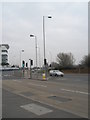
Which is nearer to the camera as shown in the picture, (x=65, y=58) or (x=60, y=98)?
(x=60, y=98)

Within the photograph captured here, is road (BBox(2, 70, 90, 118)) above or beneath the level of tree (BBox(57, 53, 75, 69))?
beneath

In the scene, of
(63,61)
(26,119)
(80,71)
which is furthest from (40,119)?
(63,61)

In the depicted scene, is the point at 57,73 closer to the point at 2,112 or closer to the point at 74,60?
the point at 2,112

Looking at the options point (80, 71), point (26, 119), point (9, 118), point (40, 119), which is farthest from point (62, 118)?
Result: point (80, 71)

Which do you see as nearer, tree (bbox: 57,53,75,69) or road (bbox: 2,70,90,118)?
road (bbox: 2,70,90,118)

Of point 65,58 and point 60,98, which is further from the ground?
point 65,58

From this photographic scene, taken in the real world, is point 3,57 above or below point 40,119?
above

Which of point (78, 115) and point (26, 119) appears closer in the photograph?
point (26, 119)

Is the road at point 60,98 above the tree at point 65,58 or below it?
below

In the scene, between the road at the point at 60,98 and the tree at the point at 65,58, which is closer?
the road at the point at 60,98

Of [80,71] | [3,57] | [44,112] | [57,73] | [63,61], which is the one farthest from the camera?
[3,57]

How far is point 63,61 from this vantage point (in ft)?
340

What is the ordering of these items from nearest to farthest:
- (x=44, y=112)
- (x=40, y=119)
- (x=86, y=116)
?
(x=40, y=119)
(x=86, y=116)
(x=44, y=112)

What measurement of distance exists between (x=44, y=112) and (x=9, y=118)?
58.2 inches
